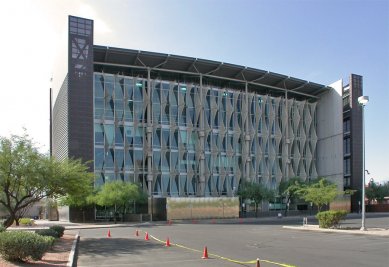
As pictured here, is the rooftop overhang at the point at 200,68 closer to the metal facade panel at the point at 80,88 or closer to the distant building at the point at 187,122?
the distant building at the point at 187,122

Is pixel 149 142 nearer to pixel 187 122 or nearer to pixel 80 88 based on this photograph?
pixel 187 122

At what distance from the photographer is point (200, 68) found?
249ft

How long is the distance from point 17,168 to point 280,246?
1418cm

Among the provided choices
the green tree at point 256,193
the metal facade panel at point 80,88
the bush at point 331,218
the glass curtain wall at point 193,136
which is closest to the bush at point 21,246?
the bush at point 331,218

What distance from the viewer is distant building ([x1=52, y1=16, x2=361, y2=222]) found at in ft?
211

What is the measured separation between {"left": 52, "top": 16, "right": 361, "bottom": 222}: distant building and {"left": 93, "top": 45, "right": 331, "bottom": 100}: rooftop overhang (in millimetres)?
170

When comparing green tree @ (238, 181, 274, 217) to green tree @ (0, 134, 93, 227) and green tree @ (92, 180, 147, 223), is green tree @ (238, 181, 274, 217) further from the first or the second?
green tree @ (0, 134, 93, 227)

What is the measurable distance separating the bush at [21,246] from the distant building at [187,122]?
49.4m

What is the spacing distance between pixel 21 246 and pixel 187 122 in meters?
60.2

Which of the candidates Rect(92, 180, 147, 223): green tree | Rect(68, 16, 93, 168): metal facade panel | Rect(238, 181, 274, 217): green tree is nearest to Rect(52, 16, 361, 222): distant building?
Rect(68, 16, 93, 168): metal facade panel

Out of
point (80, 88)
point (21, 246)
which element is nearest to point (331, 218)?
point (21, 246)

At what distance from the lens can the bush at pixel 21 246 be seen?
13562mm

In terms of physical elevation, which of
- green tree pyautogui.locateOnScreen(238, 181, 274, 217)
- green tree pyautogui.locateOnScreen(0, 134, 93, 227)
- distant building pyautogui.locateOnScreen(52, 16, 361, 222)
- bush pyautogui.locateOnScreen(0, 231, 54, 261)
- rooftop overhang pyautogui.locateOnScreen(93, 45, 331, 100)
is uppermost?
rooftop overhang pyautogui.locateOnScreen(93, 45, 331, 100)

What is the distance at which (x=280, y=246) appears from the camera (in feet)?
70.5
